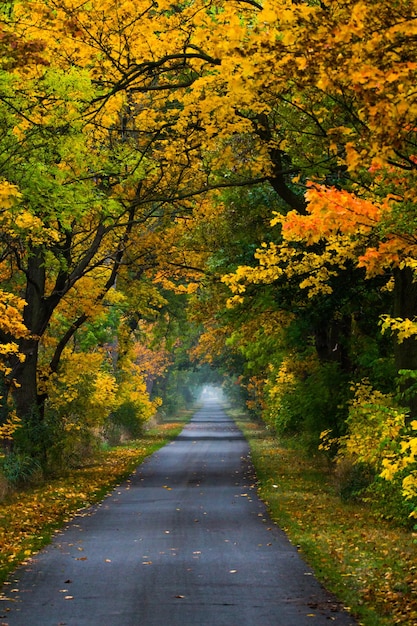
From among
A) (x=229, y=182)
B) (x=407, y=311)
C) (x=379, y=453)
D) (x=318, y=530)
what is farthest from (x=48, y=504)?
(x=229, y=182)

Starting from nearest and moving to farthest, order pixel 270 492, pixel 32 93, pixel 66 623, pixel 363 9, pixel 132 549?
pixel 363 9 < pixel 66 623 < pixel 132 549 < pixel 32 93 < pixel 270 492

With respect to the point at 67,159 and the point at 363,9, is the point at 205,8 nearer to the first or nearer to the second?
the point at 67,159

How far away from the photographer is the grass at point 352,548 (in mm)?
9242

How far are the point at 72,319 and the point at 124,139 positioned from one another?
624 cm

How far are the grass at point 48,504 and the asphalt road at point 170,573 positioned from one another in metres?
0.30

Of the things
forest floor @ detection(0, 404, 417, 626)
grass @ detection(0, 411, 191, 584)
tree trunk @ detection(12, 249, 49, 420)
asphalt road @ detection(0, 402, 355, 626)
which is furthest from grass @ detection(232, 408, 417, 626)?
tree trunk @ detection(12, 249, 49, 420)

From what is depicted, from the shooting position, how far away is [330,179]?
1923 cm

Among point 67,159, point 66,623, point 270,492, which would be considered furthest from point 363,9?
point 270,492

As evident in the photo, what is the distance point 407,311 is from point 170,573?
6646mm

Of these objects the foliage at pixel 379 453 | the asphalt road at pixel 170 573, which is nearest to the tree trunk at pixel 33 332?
the asphalt road at pixel 170 573

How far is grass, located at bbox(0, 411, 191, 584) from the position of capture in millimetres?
13312

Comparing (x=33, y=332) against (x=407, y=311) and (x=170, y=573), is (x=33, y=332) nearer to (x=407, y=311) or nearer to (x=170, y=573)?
(x=407, y=311)

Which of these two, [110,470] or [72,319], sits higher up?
[72,319]

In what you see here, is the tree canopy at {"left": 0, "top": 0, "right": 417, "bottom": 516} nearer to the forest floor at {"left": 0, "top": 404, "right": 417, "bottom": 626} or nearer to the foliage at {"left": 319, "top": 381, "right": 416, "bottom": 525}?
the foliage at {"left": 319, "top": 381, "right": 416, "bottom": 525}
